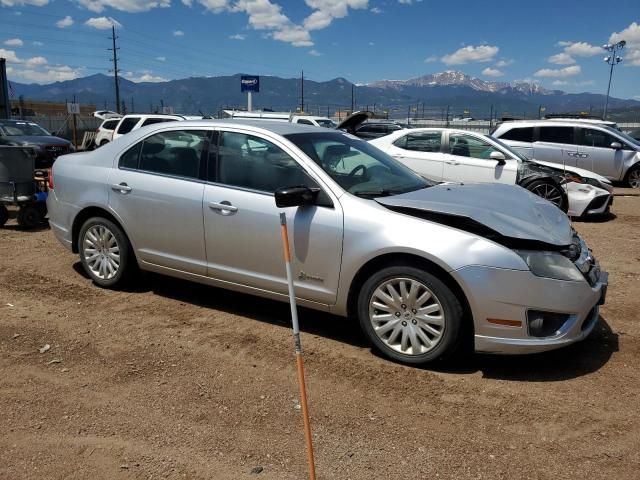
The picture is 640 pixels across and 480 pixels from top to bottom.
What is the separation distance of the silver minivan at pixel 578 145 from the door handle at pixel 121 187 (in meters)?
11.1

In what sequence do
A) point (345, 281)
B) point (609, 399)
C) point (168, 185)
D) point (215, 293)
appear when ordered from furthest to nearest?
point (215, 293), point (168, 185), point (345, 281), point (609, 399)

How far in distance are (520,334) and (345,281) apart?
1.20m

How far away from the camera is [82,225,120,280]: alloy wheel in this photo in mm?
5262

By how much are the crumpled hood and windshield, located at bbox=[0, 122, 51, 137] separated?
15872mm

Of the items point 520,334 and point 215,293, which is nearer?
point 520,334

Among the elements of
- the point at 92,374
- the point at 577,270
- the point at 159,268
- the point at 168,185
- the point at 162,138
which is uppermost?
the point at 162,138

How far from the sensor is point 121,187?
199 inches

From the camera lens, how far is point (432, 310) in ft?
12.1

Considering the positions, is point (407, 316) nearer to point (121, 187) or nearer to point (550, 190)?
point (121, 187)

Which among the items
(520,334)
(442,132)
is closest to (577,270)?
(520,334)

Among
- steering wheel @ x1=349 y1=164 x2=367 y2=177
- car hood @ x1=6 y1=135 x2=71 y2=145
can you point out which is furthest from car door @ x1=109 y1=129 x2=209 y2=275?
car hood @ x1=6 y1=135 x2=71 y2=145

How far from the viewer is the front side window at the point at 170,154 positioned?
15.7 feet

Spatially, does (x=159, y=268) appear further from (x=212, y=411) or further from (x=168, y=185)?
(x=212, y=411)

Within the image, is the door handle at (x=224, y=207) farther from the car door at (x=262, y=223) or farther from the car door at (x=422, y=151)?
the car door at (x=422, y=151)
